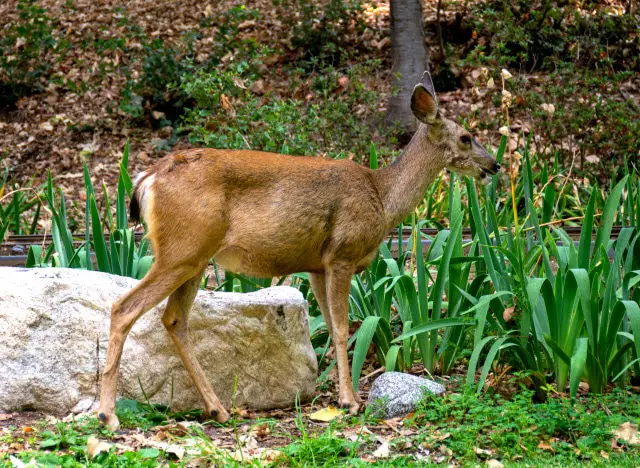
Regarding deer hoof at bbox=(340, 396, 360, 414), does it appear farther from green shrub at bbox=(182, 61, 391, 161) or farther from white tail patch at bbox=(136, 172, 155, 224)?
green shrub at bbox=(182, 61, 391, 161)

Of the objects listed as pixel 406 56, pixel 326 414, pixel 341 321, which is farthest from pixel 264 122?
pixel 326 414

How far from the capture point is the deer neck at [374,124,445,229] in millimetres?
5879

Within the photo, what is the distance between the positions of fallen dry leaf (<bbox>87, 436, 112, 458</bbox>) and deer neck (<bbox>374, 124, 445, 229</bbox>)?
2343 millimetres

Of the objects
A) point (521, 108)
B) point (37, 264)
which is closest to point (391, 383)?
point (37, 264)

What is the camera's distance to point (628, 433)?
4789mm

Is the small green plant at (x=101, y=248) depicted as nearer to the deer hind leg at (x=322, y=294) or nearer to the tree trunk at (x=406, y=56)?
the deer hind leg at (x=322, y=294)

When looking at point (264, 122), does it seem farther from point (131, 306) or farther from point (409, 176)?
point (131, 306)

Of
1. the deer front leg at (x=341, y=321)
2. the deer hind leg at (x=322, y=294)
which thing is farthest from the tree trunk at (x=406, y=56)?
the deer front leg at (x=341, y=321)

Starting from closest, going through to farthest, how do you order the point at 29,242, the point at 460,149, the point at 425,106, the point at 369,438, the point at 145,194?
the point at 369,438 → the point at 145,194 → the point at 425,106 → the point at 460,149 → the point at 29,242

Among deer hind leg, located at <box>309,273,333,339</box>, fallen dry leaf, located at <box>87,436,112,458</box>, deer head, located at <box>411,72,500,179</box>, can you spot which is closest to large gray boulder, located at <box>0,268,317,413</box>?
deer hind leg, located at <box>309,273,333,339</box>

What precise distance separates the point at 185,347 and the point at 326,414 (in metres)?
0.91

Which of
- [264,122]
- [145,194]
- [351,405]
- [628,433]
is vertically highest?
[145,194]

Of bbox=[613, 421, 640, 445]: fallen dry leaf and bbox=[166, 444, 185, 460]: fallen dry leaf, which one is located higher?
bbox=[166, 444, 185, 460]: fallen dry leaf

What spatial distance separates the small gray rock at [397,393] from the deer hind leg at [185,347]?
0.88 meters
